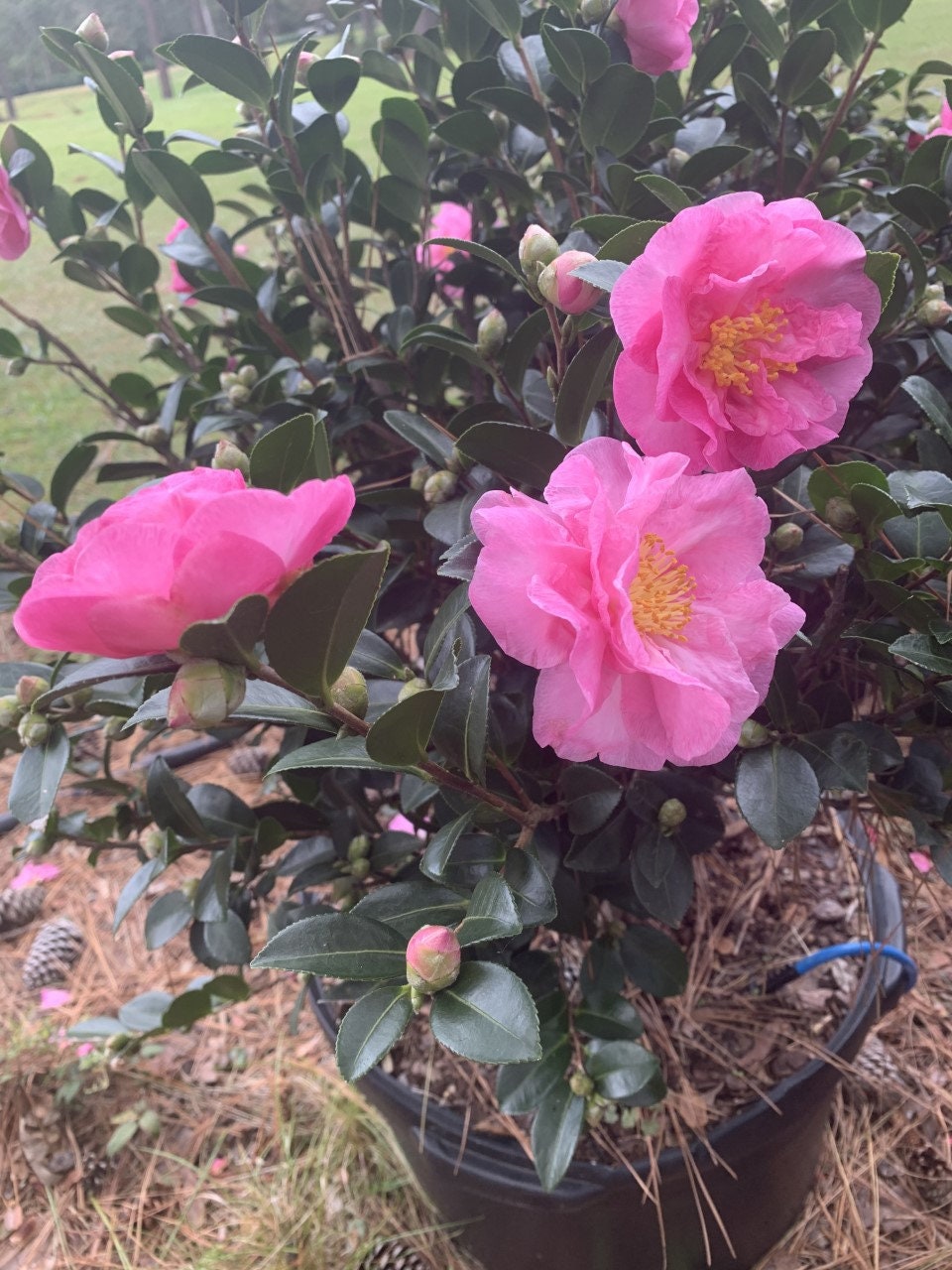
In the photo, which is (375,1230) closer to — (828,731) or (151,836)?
(151,836)

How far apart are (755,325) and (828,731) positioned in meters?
0.26

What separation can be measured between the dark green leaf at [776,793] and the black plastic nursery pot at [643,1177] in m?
0.46

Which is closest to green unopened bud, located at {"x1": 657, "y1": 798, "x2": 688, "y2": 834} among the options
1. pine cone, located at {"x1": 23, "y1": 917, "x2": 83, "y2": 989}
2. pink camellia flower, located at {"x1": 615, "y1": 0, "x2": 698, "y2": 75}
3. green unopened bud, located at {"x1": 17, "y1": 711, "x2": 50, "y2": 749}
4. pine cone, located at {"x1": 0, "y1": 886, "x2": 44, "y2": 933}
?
green unopened bud, located at {"x1": 17, "y1": 711, "x2": 50, "y2": 749}

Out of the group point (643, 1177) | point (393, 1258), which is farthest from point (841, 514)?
point (393, 1258)

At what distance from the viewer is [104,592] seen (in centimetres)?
32

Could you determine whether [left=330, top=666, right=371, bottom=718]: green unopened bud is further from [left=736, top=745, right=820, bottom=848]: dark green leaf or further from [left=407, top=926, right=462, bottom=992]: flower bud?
[left=736, top=745, right=820, bottom=848]: dark green leaf

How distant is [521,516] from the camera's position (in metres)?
0.39

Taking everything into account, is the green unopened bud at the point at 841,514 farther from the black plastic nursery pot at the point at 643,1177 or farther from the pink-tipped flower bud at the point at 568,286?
the black plastic nursery pot at the point at 643,1177

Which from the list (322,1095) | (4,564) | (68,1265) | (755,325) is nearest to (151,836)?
(4,564)

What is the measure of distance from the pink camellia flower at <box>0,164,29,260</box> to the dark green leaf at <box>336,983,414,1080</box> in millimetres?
701

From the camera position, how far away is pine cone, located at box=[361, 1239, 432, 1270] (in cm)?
108

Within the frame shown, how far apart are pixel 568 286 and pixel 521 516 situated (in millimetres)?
141

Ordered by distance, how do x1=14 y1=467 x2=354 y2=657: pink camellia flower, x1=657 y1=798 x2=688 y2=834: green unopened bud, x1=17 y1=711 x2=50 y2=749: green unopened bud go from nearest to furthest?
x1=14 y1=467 x2=354 y2=657: pink camellia flower, x1=17 y1=711 x2=50 y2=749: green unopened bud, x1=657 y1=798 x2=688 y2=834: green unopened bud

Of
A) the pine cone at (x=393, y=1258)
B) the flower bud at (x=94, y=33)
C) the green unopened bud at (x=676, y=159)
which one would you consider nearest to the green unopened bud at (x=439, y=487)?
the green unopened bud at (x=676, y=159)
